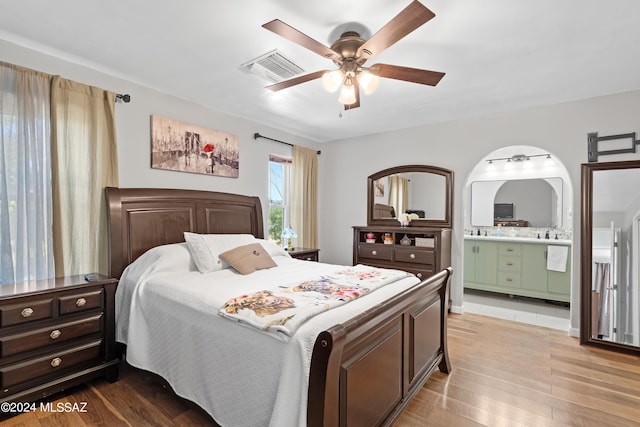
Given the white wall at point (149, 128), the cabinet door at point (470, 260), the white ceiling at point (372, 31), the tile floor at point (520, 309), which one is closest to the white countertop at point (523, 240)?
the cabinet door at point (470, 260)

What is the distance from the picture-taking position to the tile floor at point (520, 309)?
3832 millimetres

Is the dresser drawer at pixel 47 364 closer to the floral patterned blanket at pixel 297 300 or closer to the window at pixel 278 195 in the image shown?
the floral patterned blanket at pixel 297 300

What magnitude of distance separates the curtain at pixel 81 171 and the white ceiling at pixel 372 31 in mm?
342

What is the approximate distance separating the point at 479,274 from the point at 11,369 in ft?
17.7

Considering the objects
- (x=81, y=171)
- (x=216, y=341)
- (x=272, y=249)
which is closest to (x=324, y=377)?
(x=216, y=341)

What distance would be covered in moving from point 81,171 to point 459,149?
4.09 meters

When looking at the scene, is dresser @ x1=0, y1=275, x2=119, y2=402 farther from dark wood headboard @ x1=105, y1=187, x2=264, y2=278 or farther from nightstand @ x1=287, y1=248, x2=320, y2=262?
→ nightstand @ x1=287, y1=248, x2=320, y2=262

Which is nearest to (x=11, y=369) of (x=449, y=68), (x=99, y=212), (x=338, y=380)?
(x=99, y=212)

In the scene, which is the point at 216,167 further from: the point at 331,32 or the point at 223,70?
the point at 331,32

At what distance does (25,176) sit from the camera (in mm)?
2326

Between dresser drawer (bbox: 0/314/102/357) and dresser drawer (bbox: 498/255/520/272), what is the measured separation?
5074mm

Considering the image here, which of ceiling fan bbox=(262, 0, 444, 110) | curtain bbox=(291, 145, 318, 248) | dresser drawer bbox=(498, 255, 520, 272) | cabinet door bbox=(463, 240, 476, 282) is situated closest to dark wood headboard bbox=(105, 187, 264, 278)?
curtain bbox=(291, 145, 318, 248)

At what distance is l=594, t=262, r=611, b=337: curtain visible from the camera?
3146mm

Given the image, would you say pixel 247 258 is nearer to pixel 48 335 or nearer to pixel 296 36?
pixel 48 335
